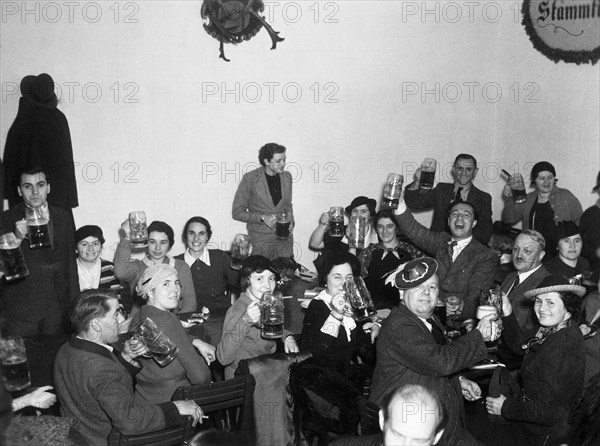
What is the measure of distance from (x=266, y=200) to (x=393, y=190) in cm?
169

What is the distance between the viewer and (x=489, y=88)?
7789mm

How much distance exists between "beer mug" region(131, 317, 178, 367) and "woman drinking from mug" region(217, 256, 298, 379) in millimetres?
405

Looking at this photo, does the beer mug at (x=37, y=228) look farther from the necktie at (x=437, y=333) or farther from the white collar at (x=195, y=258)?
the necktie at (x=437, y=333)

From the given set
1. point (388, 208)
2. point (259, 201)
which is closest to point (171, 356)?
point (388, 208)

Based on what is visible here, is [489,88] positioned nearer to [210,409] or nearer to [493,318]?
[493,318]

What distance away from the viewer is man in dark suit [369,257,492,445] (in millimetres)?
3510

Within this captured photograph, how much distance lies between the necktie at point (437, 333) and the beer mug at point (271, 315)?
0.77 metres

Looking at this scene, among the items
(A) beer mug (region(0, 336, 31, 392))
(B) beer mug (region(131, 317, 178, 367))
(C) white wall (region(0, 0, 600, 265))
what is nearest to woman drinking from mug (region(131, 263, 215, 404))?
(B) beer mug (region(131, 317, 178, 367))

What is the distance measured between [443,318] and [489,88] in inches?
140

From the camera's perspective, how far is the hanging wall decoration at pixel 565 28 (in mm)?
7633

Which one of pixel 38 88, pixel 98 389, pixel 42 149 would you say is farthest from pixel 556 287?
pixel 38 88

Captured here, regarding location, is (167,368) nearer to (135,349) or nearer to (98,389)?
(135,349)

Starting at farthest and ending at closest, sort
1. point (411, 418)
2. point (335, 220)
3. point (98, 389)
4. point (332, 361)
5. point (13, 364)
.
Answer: point (335, 220) < point (332, 361) < point (13, 364) < point (98, 389) < point (411, 418)

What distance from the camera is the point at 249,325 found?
4.11 m
